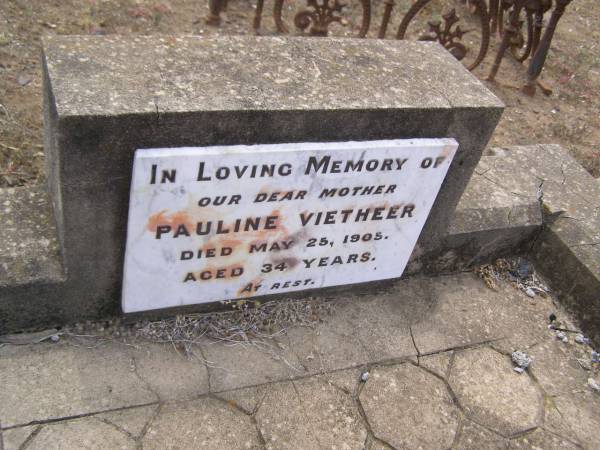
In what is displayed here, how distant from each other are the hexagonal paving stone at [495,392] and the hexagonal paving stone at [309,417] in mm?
521

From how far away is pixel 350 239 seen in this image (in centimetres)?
258

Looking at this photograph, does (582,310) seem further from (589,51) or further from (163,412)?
(589,51)

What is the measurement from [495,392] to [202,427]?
4.19 ft

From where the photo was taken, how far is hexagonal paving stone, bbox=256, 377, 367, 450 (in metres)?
2.31

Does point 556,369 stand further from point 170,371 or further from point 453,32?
point 453,32

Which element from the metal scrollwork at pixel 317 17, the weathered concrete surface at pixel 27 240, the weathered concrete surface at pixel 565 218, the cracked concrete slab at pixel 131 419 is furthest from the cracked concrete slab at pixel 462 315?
the metal scrollwork at pixel 317 17

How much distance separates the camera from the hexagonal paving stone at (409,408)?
7.96ft

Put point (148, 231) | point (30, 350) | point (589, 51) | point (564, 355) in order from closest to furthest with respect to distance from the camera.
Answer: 1. point (148, 231)
2. point (30, 350)
3. point (564, 355)
4. point (589, 51)

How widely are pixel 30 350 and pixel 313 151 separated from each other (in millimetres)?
1300

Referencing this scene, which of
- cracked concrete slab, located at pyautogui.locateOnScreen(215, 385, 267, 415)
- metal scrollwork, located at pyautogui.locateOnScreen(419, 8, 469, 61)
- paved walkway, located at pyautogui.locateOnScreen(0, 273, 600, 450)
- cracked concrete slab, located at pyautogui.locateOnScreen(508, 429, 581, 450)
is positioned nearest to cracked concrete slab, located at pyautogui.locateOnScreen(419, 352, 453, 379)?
paved walkway, located at pyautogui.locateOnScreen(0, 273, 600, 450)

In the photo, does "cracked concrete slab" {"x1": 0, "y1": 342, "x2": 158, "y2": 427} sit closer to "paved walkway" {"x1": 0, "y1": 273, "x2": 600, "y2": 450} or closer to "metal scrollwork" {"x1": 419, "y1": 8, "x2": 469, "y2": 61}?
"paved walkway" {"x1": 0, "y1": 273, "x2": 600, "y2": 450}

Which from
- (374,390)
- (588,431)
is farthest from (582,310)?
(374,390)

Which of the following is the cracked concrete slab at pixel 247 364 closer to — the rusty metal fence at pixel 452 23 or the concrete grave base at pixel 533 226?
the concrete grave base at pixel 533 226

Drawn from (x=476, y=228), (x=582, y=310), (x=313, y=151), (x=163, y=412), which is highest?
(x=313, y=151)
